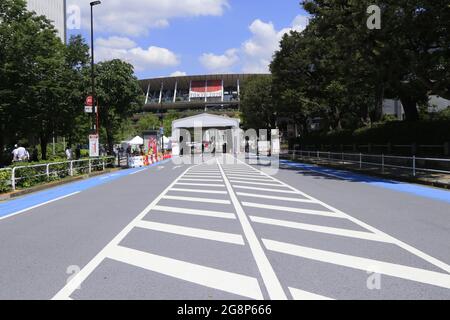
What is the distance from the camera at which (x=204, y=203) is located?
13.3 m

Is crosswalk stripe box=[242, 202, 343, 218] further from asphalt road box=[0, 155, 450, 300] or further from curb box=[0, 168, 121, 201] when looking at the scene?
curb box=[0, 168, 121, 201]

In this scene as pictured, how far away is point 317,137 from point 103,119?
875 inches

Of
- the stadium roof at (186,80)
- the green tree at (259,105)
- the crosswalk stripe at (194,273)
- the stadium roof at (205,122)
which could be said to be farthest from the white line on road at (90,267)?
the stadium roof at (186,80)

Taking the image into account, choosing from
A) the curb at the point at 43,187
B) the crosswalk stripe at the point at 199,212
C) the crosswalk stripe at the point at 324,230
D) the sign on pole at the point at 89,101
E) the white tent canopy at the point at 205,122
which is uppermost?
the white tent canopy at the point at 205,122

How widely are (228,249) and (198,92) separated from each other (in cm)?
16254

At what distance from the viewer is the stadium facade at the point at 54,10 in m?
66.9

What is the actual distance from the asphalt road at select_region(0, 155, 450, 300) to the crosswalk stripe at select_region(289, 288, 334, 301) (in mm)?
11

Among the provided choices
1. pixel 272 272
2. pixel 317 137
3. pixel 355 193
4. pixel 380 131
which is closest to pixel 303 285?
pixel 272 272

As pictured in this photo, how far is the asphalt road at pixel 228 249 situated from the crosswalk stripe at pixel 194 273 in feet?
0.04

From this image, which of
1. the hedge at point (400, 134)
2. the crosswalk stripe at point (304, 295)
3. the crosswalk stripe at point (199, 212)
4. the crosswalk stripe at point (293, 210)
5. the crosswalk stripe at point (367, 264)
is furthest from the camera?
the hedge at point (400, 134)

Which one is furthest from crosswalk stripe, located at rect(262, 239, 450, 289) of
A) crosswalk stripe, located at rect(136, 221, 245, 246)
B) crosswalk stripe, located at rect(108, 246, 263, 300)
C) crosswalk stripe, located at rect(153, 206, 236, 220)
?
crosswalk stripe, located at rect(153, 206, 236, 220)

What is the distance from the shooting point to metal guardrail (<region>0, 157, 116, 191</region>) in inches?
710

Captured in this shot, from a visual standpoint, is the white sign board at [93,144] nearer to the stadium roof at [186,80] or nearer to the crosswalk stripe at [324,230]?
the crosswalk stripe at [324,230]
